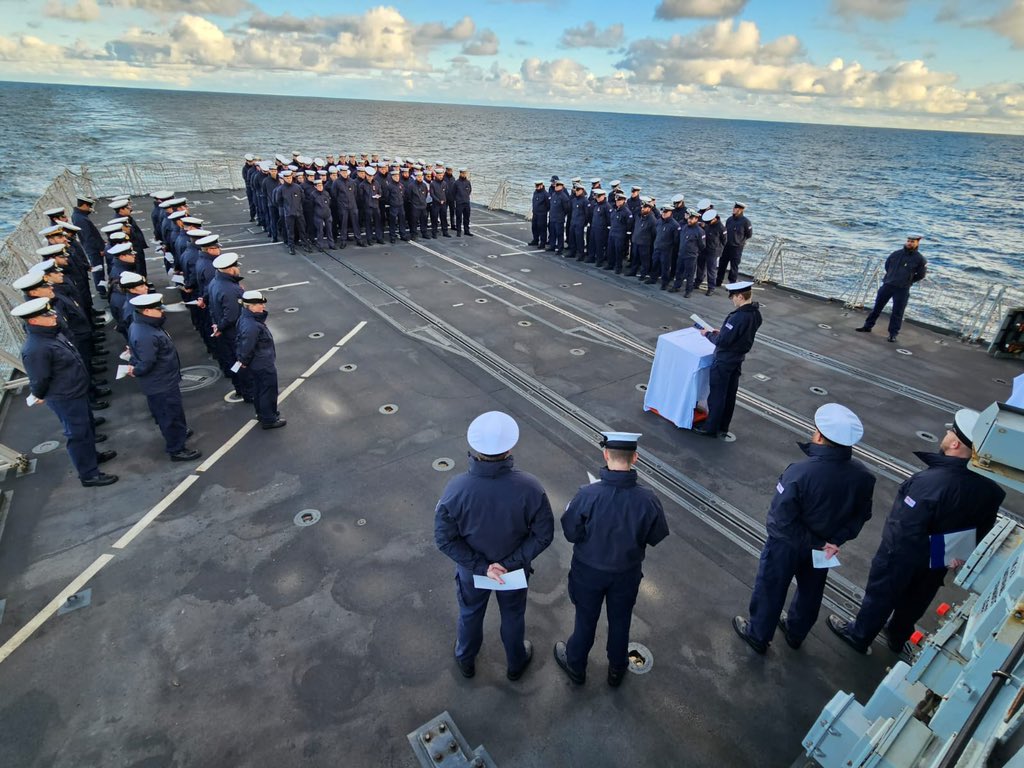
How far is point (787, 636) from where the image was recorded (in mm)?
4531

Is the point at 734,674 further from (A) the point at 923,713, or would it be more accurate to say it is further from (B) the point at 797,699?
(A) the point at 923,713

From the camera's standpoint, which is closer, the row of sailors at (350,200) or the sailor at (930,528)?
the sailor at (930,528)

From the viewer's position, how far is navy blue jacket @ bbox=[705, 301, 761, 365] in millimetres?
6629

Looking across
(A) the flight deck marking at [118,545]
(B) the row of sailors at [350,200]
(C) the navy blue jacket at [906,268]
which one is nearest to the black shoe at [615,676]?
(A) the flight deck marking at [118,545]

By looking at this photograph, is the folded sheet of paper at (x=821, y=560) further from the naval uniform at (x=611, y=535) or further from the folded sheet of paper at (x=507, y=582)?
the folded sheet of paper at (x=507, y=582)

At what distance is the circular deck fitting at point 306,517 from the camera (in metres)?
5.69

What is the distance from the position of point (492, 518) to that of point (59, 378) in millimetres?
5611

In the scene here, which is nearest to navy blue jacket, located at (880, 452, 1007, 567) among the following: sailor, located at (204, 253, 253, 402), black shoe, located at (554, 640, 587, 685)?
black shoe, located at (554, 640, 587, 685)

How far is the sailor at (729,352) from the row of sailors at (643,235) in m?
6.44

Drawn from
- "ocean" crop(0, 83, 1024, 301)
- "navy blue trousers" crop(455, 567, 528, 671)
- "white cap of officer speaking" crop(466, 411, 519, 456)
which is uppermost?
"white cap of officer speaking" crop(466, 411, 519, 456)

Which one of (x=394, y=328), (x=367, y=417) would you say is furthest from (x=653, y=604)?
(x=394, y=328)

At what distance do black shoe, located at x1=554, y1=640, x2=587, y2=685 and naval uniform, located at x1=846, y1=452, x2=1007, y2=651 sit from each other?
2.52 m

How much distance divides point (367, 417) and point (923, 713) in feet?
22.2

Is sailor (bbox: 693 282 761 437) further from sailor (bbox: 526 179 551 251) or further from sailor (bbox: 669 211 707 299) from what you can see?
sailor (bbox: 526 179 551 251)
